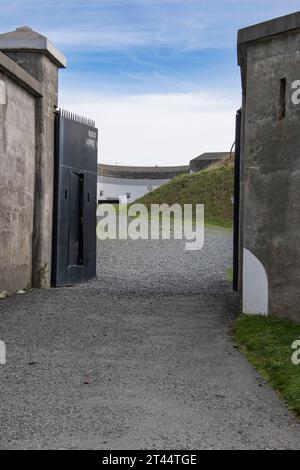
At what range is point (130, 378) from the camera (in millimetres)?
5844

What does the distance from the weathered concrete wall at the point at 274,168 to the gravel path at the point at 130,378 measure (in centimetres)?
103

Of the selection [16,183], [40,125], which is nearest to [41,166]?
[40,125]

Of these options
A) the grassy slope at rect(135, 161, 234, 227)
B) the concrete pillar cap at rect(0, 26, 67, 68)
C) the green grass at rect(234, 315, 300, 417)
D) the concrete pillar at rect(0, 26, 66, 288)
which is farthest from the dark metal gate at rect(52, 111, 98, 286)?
the grassy slope at rect(135, 161, 234, 227)

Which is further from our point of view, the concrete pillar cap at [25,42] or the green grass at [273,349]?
the concrete pillar cap at [25,42]

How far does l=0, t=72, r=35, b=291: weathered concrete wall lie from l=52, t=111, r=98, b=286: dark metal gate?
0.75 metres

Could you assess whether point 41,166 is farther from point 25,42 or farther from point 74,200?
point 25,42

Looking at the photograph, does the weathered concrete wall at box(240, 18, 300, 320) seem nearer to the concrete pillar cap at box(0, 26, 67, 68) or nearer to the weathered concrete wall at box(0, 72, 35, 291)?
the weathered concrete wall at box(0, 72, 35, 291)

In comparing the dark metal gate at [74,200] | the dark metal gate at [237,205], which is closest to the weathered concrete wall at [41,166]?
the dark metal gate at [74,200]

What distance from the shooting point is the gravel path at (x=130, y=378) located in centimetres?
436

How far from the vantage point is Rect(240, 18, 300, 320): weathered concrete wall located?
855 cm

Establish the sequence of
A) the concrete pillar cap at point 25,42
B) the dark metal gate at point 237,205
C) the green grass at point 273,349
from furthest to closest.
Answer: the concrete pillar cap at point 25,42 → the dark metal gate at point 237,205 → the green grass at point 273,349

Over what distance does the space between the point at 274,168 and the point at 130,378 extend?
409 centimetres

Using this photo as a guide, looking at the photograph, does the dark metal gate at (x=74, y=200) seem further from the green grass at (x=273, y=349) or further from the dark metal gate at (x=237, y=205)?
the green grass at (x=273, y=349)
